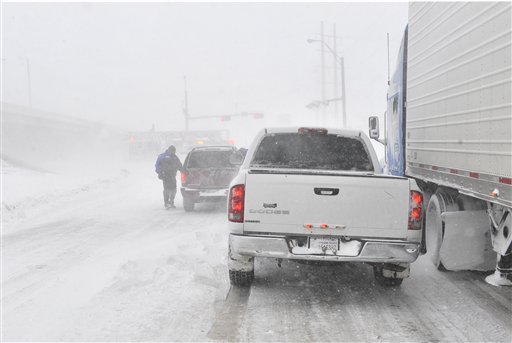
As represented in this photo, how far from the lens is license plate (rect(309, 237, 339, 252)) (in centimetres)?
536

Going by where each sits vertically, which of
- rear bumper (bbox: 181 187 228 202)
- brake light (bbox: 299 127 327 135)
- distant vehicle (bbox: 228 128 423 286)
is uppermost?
brake light (bbox: 299 127 327 135)

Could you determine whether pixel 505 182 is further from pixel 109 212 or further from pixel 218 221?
pixel 109 212

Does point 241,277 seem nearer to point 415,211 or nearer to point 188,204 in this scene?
point 415,211

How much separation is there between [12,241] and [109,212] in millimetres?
4283

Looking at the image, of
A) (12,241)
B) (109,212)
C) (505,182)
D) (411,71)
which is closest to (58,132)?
(109,212)

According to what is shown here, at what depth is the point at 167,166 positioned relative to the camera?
15.2 m

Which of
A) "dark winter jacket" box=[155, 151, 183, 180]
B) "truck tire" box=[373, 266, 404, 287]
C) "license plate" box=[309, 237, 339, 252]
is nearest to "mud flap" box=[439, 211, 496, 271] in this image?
"truck tire" box=[373, 266, 404, 287]

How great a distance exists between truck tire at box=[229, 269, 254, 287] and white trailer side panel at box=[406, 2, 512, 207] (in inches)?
103

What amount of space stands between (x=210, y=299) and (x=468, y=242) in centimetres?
318

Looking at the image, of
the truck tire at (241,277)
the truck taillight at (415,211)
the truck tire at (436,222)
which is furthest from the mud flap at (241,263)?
the truck tire at (436,222)

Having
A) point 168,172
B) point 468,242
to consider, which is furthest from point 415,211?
point 168,172

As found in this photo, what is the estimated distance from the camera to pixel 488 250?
6.29 metres

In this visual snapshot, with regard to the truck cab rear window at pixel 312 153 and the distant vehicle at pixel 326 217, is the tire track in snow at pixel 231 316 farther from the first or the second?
the truck cab rear window at pixel 312 153

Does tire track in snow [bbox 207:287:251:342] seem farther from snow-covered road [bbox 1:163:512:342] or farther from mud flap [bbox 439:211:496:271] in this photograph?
mud flap [bbox 439:211:496:271]
